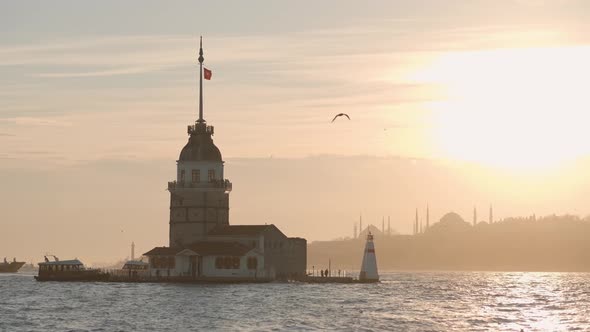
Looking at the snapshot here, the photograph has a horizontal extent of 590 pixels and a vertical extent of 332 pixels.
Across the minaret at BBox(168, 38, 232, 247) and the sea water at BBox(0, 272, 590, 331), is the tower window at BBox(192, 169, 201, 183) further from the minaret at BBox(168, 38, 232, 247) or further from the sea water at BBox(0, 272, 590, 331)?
the sea water at BBox(0, 272, 590, 331)

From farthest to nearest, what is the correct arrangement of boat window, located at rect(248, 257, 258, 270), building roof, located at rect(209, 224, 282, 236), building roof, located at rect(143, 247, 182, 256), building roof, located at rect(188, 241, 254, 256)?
1. building roof, located at rect(143, 247, 182, 256)
2. building roof, located at rect(209, 224, 282, 236)
3. boat window, located at rect(248, 257, 258, 270)
4. building roof, located at rect(188, 241, 254, 256)

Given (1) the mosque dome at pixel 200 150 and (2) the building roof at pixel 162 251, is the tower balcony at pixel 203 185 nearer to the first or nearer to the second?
(1) the mosque dome at pixel 200 150

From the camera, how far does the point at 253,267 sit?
14138 cm

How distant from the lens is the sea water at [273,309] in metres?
89.4

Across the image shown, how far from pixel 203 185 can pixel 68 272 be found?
74.2ft

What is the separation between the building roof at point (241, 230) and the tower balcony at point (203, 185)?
15.3ft

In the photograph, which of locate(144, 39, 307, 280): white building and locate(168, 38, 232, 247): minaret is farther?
locate(168, 38, 232, 247): minaret

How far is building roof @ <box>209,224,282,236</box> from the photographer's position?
14250 cm

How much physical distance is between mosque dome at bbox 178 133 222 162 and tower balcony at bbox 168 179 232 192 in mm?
2930

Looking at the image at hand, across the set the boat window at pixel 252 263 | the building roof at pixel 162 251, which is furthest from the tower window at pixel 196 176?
the boat window at pixel 252 263

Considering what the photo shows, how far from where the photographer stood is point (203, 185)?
479 ft

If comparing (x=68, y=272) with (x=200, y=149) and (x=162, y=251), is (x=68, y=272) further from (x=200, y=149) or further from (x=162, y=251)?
(x=200, y=149)

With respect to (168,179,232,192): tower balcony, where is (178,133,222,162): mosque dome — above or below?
above

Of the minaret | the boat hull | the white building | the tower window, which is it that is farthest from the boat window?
the boat hull
